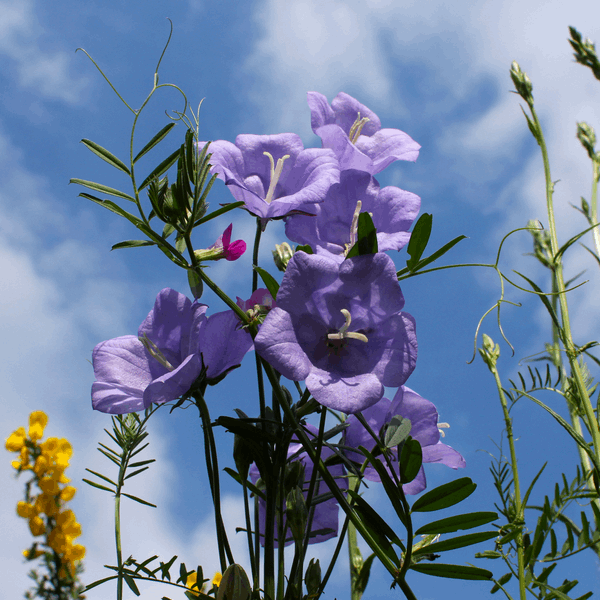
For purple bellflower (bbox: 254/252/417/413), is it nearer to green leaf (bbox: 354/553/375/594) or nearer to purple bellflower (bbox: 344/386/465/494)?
purple bellflower (bbox: 344/386/465/494)

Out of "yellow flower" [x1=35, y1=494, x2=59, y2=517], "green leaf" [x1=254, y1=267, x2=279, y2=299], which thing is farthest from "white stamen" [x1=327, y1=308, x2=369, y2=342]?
"yellow flower" [x1=35, y1=494, x2=59, y2=517]

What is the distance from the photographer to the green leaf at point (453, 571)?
2.11ft

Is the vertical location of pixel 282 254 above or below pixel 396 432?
above

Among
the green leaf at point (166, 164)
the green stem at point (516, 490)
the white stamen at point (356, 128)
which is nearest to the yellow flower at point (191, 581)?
the green stem at point (516, 490)

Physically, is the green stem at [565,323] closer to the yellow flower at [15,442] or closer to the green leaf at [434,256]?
the green leaf at [434,256]

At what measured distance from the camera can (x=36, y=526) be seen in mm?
952

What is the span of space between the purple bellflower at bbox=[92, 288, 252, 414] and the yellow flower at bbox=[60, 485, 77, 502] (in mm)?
410

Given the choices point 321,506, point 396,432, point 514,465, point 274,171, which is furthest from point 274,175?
point 514,465

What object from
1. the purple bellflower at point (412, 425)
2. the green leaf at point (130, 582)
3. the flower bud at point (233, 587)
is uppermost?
the purple bellflower at point (412, 425)

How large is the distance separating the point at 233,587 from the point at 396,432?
0.28 metres

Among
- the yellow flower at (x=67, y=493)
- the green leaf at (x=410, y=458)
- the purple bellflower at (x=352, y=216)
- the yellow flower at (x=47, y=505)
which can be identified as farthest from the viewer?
the yellow flower at (x=67, y=493)

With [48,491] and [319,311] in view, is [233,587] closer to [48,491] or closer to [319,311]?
[319,311]

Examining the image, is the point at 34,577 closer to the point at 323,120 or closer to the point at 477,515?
the point at 477,515

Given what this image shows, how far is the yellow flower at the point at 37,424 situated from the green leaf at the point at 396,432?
2.70 ft
